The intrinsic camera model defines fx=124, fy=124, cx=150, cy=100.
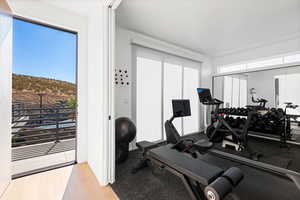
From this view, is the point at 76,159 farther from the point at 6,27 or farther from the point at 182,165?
the point at 6,27

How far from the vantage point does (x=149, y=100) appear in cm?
329

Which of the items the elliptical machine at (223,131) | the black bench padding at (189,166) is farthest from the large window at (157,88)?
the black bench padding at (189,166)

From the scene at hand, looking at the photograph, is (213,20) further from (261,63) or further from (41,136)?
(41,136)

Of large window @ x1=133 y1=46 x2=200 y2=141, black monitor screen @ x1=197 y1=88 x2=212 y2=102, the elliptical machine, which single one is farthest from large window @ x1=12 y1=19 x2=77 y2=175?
the elliptical machine

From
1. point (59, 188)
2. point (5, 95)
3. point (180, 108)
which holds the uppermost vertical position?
point (5, 95)

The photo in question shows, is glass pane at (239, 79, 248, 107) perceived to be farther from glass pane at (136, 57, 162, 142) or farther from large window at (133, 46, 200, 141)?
glass pane at (136, 57, 162, 142)

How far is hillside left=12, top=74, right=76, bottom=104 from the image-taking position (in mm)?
2195

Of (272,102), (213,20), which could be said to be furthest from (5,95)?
(272,102)

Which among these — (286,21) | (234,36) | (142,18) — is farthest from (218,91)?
(142,18)

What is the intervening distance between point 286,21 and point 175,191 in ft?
12.8

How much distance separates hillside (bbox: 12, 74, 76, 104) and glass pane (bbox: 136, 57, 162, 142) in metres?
1.50

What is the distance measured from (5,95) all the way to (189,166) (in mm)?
2510

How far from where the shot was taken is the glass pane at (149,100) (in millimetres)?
3127

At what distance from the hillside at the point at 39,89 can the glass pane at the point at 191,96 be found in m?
3.26
